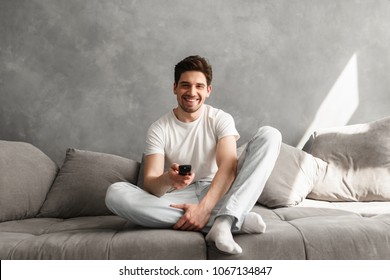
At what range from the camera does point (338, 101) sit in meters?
3.00

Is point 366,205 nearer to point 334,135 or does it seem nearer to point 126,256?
point 334,135

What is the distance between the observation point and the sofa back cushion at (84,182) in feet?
7.95

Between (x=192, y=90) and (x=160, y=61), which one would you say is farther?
(x=160, y=61)

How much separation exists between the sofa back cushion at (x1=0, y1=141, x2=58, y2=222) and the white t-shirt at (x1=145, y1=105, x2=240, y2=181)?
79 centimetres

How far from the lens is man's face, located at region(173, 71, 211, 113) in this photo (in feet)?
6.75

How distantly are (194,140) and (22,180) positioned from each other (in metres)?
1.04

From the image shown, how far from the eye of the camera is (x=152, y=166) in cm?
204

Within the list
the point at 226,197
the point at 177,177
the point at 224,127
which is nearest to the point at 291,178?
the point at 224,127

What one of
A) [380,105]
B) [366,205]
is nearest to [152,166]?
[366,205]

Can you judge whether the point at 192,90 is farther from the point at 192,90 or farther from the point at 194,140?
the point at 194,140

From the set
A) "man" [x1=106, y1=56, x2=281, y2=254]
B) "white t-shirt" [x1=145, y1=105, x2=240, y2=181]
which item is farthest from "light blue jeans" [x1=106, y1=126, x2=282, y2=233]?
"white t-shirt" [x1=145, y1=105, x2=240, y2=181]

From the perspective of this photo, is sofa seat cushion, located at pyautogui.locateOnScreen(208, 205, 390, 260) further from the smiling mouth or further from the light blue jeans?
the smiling mouth

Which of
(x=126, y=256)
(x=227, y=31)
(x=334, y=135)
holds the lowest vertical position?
(x=126, y=256)
